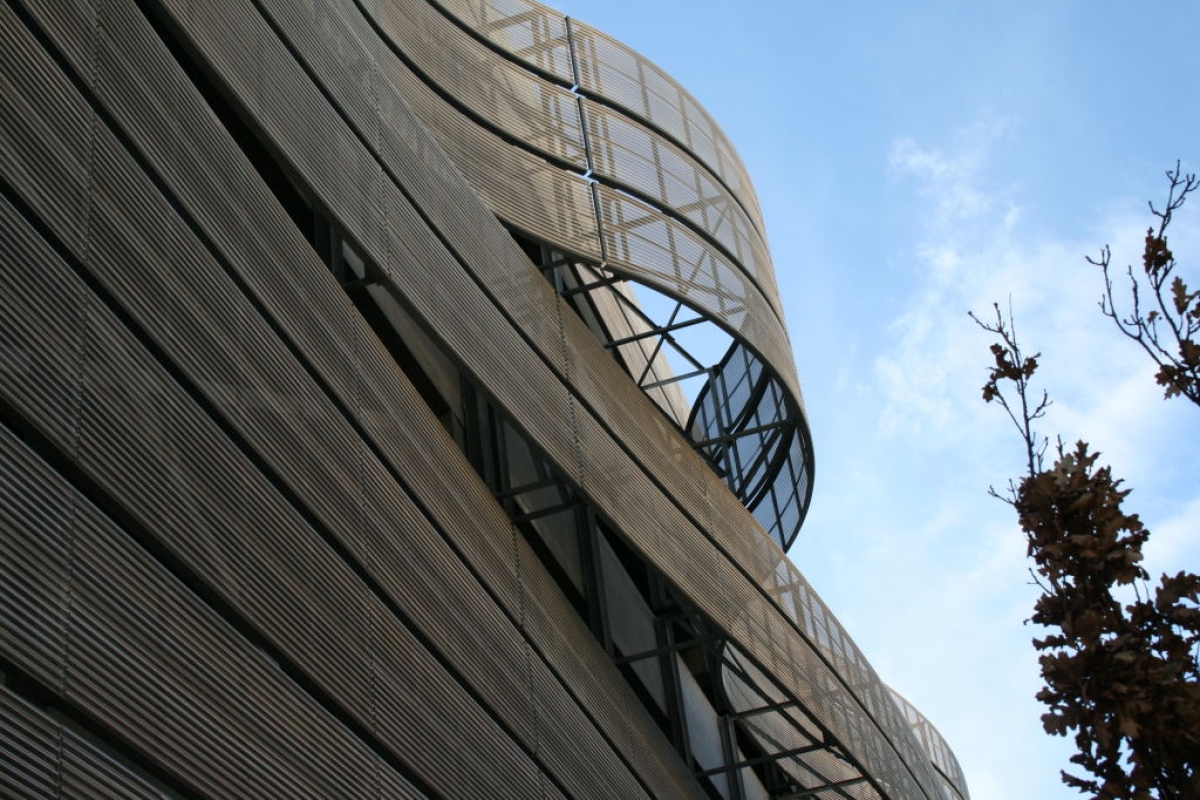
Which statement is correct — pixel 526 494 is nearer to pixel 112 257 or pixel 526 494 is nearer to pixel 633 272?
pixel 633 272

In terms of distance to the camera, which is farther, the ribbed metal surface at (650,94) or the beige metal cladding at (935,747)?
the beige metal cladding at (935,747)

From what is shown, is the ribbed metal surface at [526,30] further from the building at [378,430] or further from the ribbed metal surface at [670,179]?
the ribbed metal surface at [670,179]

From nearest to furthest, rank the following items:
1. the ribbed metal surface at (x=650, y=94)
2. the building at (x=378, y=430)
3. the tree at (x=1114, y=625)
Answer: the tree at (x=1114, y=625) < the building at (x=378, y=430) < the ribbed metal surface at (x=650, y=94)

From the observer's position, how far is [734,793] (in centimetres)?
1984

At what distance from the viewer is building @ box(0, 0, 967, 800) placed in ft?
29.0

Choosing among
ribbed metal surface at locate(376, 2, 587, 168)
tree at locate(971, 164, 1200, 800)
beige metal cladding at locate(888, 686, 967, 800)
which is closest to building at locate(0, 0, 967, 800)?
ribbed metal surface at locate(376, 2, 587, 168)

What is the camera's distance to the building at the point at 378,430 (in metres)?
8.85

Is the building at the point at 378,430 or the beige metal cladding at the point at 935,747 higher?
the beige metal cladding at the point at 935,747

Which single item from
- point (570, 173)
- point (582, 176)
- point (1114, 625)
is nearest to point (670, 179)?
point (582, 176)

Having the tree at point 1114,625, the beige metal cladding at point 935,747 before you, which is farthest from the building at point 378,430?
the beige metal cladding at point 935,747

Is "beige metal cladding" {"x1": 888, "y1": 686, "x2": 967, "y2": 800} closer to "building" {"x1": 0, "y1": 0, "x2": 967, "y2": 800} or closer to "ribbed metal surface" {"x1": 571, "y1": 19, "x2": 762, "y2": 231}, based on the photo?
"building" {"x1": 0, "y1": 0, "x2": 967, "y2": 800}

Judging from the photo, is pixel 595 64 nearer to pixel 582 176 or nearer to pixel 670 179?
pixel 670 179

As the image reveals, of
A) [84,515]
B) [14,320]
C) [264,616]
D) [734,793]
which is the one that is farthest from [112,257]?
[734,793]

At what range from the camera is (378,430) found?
42.5ft
